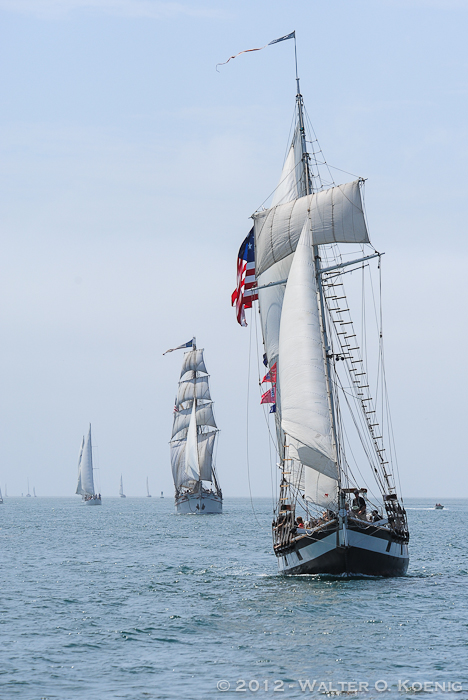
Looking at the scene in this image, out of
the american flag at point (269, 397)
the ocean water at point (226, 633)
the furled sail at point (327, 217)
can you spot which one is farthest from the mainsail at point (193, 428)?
the furled sail at point (327, 217)

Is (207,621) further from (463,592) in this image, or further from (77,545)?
(77,545)

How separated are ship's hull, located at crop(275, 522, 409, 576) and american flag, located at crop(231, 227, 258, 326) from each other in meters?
15.7

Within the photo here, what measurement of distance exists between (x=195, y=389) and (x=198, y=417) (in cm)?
398

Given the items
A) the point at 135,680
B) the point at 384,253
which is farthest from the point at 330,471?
the point at 135,680

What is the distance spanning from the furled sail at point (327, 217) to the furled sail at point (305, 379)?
4265 millimetres

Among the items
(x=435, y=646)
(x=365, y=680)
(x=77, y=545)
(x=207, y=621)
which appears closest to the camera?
(x=365, y=680)

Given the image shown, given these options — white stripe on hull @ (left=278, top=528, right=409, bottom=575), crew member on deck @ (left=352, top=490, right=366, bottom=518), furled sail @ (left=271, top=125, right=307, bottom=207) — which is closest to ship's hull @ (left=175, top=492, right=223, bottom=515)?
furled sail @ (left=271, top=125, right=307, bottom=207)

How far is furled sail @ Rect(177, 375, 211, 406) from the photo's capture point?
4520 inches

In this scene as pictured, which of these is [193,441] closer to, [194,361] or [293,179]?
[194,361]

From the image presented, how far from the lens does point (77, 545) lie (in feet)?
201

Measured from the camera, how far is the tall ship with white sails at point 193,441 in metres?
110

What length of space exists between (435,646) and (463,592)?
35.4ft

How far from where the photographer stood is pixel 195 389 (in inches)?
4523

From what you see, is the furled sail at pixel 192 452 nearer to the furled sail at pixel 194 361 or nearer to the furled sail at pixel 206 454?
the furled sail at pixel 206 454
